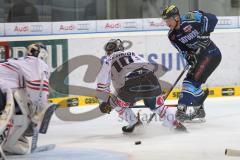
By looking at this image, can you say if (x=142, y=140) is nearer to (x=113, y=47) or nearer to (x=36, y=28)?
(x=113, y=47)

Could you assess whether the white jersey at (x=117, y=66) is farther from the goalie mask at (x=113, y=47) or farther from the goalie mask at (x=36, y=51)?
the goalie mask at (x=36, y=51)

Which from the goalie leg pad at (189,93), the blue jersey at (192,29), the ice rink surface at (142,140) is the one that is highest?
the blue jersey at (192,29)

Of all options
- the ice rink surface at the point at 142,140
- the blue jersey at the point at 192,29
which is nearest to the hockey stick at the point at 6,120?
the ice rink surface at the point at 142,140

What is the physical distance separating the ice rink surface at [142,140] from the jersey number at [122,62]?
626mm

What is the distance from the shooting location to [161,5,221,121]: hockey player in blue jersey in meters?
6.27

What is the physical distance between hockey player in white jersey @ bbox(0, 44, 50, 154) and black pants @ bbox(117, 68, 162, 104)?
1436 millimetres

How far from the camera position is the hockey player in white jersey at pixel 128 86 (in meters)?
5.79

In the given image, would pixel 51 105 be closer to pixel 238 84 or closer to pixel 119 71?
pixel 119 71

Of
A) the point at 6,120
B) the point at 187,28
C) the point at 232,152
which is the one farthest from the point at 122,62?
the point at 6,120

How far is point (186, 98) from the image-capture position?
6.34m

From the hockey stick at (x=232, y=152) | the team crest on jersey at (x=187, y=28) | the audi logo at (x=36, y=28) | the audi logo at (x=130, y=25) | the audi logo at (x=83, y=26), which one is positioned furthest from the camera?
the audi logo at (x=130, y=25)

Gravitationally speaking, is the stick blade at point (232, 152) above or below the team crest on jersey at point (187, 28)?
below

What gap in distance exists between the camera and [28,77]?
4.46 m

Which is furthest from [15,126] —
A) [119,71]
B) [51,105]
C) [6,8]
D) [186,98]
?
[6,8]
